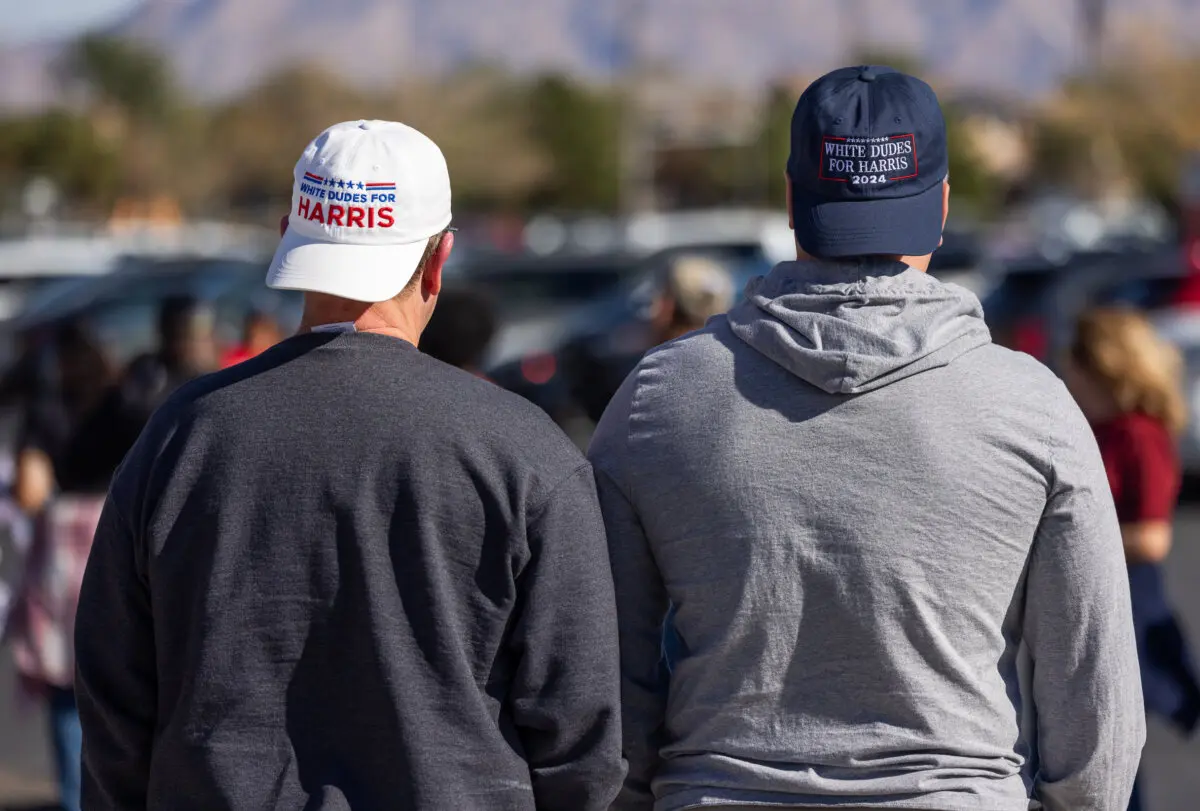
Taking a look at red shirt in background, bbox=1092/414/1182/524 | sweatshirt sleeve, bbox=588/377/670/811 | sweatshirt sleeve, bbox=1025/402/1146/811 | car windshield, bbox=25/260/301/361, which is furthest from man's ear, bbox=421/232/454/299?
car windshield, bbox=25/260/301/361

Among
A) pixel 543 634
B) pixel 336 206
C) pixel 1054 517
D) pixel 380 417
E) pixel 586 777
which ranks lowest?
pixel 586 777

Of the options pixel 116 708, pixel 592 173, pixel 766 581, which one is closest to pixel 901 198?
pixel 766 581

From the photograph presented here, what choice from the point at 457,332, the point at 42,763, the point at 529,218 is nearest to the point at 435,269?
the point at 457,332

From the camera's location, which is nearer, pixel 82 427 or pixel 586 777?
pixel 586 777

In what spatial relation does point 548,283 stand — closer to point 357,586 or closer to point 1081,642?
point 1081,642

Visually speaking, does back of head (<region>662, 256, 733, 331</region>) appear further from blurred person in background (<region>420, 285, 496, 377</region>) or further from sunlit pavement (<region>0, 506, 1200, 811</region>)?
sunlit pavement (<region>0, 506, 1200, 811</region>)

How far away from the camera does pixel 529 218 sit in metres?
60.7

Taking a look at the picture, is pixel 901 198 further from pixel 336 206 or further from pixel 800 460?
pixel 336 206

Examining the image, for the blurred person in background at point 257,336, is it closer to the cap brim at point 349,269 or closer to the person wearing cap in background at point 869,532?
the cap brim at point 349,269

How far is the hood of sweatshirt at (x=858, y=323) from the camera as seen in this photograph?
226cm

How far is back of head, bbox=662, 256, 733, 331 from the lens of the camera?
5.29m

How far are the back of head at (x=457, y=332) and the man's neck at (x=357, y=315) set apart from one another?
7.20ft

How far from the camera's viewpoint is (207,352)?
5.94 meters

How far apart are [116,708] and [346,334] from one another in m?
0.66
